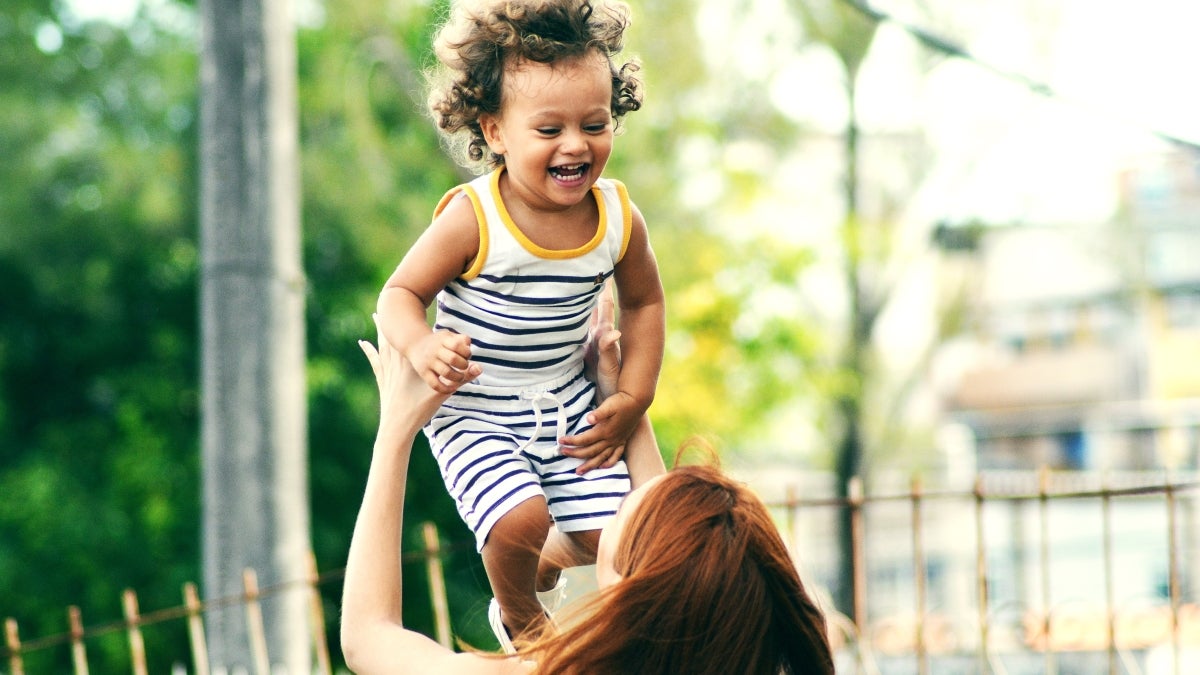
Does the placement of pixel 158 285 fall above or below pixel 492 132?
above

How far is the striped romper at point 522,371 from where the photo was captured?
60.9 inches

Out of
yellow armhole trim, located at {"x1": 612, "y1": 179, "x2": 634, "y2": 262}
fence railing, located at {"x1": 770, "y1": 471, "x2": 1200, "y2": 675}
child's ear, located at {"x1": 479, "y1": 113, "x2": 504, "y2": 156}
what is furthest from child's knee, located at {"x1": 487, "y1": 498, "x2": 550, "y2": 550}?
fence railing, located at {"x1": 770, "y1": 471, "x2": 1200, "y2": 675}

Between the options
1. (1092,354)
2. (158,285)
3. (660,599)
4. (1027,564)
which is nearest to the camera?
(660,599)

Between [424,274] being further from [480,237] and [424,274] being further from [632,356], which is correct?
[632,356]

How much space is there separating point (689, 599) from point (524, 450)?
0.34 m

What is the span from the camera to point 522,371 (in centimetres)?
163

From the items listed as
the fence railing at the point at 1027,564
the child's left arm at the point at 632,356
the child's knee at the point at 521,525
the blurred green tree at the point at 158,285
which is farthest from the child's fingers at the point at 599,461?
the blurred green tree at the point at 158,285

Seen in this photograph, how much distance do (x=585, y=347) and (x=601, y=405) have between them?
0.10 metres

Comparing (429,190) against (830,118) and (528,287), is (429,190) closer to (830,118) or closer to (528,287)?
(830,118)

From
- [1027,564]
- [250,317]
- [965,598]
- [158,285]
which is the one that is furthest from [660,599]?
[1027,564]

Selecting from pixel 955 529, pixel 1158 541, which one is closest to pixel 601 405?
pixel 1158 541

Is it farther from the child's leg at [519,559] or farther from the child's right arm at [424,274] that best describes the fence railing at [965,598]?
Result: the child's right arm at [424,274]

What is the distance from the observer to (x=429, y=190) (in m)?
9.68

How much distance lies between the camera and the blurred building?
2016 cm
